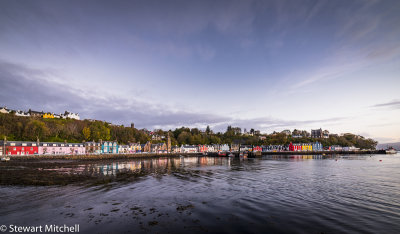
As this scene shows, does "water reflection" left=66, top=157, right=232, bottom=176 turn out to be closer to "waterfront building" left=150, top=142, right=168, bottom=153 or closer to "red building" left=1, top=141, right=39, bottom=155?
"red building" left=1, top=141, right=39, bottom=155

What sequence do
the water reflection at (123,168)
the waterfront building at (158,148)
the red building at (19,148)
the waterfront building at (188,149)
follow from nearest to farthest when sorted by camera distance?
the water reflection at (123,168), the red building at (19,148), the waterfront building at (158,148), the waterfront building at (188,149)

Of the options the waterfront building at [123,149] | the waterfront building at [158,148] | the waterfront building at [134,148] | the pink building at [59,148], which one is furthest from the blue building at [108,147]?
the waterfront building at [158,148]

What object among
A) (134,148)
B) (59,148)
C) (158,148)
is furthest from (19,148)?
(158,148)

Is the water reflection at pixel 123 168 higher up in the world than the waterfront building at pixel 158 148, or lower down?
higher up

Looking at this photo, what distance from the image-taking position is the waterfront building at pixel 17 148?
3220 inches

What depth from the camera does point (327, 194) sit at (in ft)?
73.2

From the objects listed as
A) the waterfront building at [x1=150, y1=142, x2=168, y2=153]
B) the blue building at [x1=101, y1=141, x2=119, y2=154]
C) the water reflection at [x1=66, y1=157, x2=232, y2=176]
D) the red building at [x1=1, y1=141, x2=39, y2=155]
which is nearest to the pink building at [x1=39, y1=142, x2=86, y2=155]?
the red building at [x1=1, y1=141, x2=39, y2=155]

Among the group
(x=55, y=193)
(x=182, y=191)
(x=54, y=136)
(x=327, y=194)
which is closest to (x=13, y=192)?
(x=55, y=193)

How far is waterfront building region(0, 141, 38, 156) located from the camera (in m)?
81.8

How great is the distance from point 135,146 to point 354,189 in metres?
135

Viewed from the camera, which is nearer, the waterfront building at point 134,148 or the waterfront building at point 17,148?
the waterfront building at point 17,148

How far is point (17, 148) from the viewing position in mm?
86188

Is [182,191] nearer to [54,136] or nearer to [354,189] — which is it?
[354,189]

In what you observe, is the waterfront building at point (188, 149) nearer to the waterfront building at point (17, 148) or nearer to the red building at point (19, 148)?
the red building at point (19, 148)
